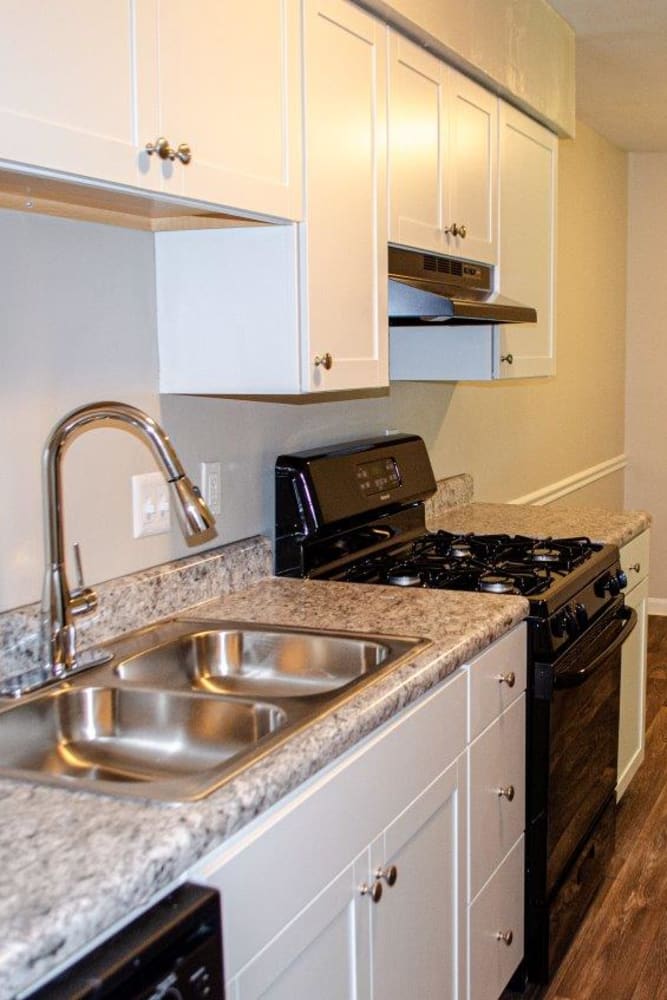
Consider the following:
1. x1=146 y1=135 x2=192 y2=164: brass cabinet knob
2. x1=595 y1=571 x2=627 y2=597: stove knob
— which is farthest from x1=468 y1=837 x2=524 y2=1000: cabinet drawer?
x1=146 y1=135 x2=192 y2=164: brass cabinet knob

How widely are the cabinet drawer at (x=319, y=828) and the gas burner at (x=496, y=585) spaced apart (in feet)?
1.61

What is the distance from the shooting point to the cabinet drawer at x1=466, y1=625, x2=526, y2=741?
2002 millimetres

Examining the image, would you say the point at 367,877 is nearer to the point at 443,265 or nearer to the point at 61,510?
the point at 61,510

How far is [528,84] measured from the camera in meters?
2.98

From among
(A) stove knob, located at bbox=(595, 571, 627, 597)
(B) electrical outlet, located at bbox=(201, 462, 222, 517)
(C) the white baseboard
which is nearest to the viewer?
(B) electrical outlet, located at bbox=(201, 462, 222, 517)

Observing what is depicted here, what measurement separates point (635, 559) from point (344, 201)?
1630 millimetres

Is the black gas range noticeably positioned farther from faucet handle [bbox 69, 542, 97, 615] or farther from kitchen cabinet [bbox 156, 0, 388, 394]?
faucet handle [bbox 69, 542, 97, 615]

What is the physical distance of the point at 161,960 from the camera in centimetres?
108

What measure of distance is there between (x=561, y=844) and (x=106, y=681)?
1256 mm

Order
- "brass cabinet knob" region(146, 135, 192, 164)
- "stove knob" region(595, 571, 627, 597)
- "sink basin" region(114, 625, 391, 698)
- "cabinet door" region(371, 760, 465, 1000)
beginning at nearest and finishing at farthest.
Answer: "brass cabinet knob" region(146, 135, 192, 164), "cabinet door" region(371, 760, 465, 1000), "sink basin" region(114, 625, 391, 698), "stove knob" region(595, 571, 627, 597)

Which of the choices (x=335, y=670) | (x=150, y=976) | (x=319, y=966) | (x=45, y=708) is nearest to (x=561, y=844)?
(x=335, y=670)

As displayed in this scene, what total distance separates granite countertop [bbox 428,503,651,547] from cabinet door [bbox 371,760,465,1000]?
4.01 ft

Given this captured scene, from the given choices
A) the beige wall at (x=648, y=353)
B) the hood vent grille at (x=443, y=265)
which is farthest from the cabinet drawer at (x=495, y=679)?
the beige wall at (x=648, y=353)

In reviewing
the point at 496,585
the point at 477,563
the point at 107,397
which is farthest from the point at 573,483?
the point at 107,397
